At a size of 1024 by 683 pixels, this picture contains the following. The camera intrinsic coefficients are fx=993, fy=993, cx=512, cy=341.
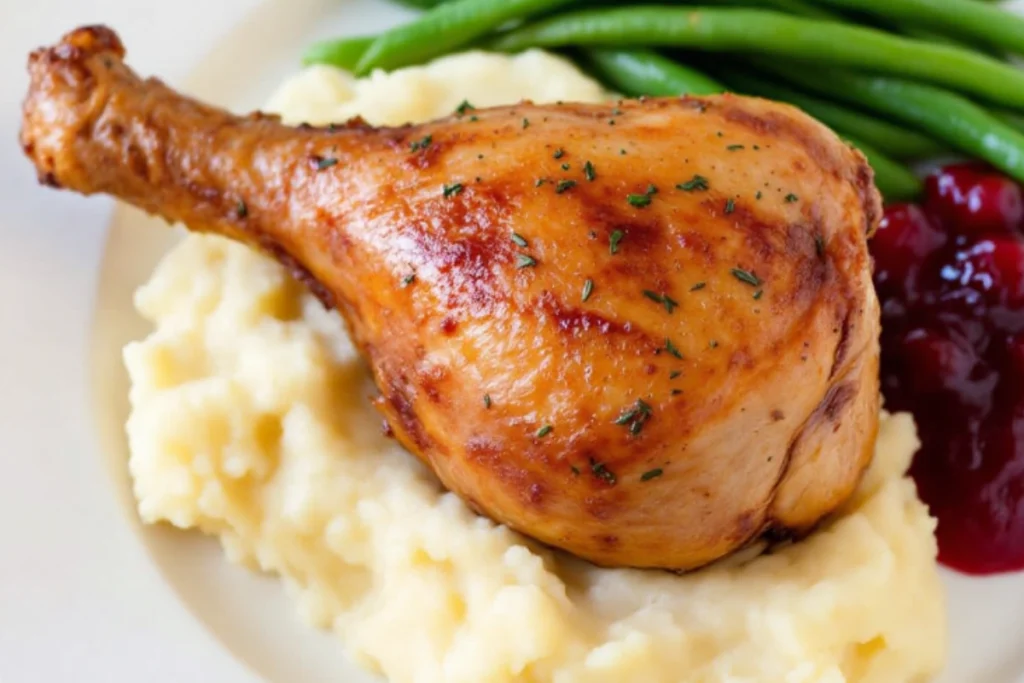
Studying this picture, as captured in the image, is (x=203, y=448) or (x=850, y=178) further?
(x=203, y=448)

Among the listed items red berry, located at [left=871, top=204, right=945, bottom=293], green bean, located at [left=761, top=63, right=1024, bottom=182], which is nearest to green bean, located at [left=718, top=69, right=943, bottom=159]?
green bean, located at [left=761, top=63, right=1024, bottom=182]

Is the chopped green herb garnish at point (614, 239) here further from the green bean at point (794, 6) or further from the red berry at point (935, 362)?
the green bean at point (794, 6)

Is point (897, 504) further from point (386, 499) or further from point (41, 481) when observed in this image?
point (41, 481)

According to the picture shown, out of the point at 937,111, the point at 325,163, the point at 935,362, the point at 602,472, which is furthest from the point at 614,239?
the point at 937,111

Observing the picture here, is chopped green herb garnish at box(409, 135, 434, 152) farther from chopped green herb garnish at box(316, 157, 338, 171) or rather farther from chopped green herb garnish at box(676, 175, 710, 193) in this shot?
chopped green herb garnish at box(676, 175, 710, 193)

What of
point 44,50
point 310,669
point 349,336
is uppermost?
point 44,50

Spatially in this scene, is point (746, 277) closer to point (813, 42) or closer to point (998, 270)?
point (998, 270)

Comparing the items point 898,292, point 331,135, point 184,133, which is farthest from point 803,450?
point 184,133
